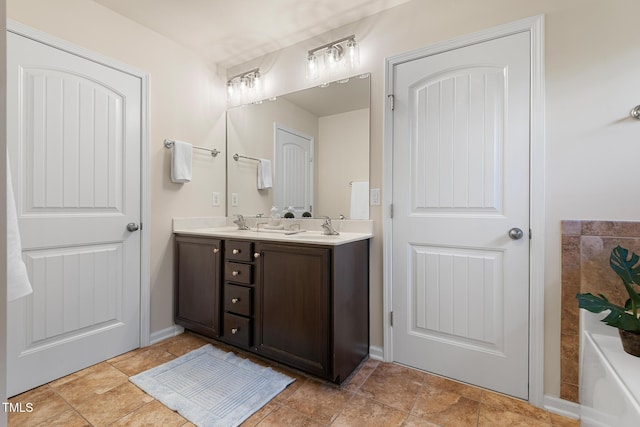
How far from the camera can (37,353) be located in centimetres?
169

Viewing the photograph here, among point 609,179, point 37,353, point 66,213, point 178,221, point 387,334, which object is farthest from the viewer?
point 178,221

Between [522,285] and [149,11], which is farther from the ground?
[149,11]

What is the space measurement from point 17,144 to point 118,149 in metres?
0.50

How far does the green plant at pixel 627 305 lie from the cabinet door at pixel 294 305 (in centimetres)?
112

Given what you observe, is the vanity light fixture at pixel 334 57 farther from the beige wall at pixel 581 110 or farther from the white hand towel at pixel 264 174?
the white hand towel at pixel 264 174

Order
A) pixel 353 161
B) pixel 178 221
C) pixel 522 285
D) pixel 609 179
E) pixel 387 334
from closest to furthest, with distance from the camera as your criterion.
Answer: pixel 609 179, pixel 522 285, pixel 387 334, pixel 353 161, pixel 178 221

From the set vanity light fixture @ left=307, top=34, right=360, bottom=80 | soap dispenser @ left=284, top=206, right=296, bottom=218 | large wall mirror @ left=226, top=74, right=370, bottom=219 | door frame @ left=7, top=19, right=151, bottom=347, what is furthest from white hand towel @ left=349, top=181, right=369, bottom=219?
door frame @ left=7, top=19, right=151, bottom=347

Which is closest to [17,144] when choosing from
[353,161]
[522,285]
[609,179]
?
[353,161]

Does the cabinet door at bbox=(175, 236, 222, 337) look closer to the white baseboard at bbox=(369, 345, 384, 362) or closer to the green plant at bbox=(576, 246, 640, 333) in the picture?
the white baseboard at bbox=(369, 345, 384, 362)

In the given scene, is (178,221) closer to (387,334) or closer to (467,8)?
(387,334)

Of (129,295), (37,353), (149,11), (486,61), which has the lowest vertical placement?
(37,353)

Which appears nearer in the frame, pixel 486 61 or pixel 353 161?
pixel 486 61

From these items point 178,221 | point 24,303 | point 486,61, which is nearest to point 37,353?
point 24,303

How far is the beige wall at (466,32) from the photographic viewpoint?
4.57 ft
